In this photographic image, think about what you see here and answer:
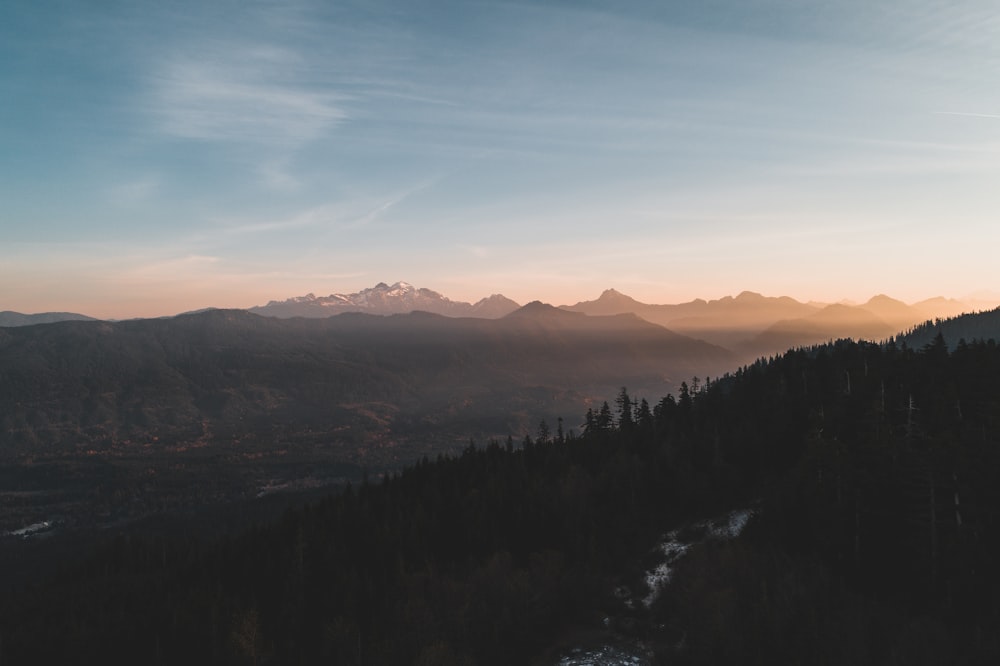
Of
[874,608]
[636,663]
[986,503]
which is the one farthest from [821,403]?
[636,663]

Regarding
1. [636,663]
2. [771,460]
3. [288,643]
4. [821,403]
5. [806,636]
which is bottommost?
[288,643]

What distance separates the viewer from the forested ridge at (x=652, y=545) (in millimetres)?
52000

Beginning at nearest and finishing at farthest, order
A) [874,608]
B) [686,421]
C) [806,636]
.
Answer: [806,636]
[874,608]
[686,421]

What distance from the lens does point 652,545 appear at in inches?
3125

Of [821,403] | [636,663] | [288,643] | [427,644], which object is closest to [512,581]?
[427,644]

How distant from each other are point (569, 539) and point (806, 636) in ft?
129

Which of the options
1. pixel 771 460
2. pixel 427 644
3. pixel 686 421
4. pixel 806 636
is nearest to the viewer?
pixel 806 636

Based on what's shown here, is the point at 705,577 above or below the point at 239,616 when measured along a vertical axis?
above

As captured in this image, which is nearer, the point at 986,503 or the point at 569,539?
the point at 986,503

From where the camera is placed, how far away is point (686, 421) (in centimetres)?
12225

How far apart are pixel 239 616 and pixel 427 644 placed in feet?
93.5

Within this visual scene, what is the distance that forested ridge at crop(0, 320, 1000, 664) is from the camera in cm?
5200

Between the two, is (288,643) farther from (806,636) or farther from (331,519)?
(806,636)

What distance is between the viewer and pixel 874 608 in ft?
173
